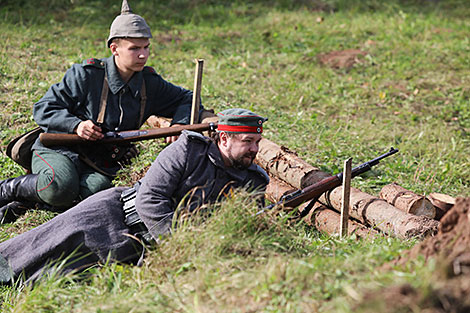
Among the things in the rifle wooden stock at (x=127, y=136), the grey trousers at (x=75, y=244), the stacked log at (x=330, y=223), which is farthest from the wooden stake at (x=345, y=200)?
the grey trousers at (x=75, y=244)

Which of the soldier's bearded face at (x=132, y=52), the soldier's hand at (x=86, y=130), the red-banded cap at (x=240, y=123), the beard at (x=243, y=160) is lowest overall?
the soldier's hand at (x=86, y=130)

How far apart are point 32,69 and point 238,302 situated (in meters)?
6.93

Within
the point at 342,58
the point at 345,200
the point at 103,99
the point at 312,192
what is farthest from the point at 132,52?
the point at 342,58

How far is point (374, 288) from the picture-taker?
2.49m

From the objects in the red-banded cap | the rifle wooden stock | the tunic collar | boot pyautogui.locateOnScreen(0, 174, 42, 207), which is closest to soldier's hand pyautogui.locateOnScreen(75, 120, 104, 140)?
the rifle wooden stock

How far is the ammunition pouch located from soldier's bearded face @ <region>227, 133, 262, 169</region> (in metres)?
0.82

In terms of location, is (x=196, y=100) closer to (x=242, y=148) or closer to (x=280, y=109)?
(x=242, y=148)

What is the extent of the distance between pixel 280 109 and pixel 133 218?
191 inches

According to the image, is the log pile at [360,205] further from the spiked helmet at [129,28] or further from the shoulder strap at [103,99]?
the spiked helmet at [129,28]

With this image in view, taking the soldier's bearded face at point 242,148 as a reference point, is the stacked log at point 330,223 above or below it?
below

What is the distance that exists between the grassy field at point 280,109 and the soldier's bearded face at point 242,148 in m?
0.45

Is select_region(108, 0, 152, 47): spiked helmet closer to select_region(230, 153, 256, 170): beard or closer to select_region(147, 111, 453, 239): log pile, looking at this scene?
select_region(147, 111, 453, 239): log pile

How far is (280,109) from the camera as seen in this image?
846 centimetres

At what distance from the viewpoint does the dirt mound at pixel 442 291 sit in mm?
2240
